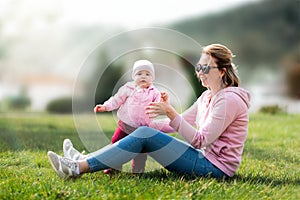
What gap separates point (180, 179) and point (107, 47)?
96 centimetres

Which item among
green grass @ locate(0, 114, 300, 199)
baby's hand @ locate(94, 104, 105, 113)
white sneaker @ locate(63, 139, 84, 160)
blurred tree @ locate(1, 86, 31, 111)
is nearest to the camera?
green grass @ locate(0, 114, 300, 199)

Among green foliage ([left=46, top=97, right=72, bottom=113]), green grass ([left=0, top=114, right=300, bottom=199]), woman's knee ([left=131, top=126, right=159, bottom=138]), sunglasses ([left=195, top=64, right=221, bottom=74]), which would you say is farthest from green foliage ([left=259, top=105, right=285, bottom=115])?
woman's knee ([left=131, top=126, right=159, bottom=138])

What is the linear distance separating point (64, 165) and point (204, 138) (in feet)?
2.94

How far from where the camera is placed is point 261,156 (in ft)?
15.1

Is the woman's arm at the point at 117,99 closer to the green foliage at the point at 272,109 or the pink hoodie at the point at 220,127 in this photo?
the pink hoodie at the point at 220,127

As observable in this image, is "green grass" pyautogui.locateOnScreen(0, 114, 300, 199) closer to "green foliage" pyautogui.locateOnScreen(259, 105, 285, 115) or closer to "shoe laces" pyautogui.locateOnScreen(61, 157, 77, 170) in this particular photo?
"shoe laces" pyautogui.locateOnScreen(61, 157, 77, 170)

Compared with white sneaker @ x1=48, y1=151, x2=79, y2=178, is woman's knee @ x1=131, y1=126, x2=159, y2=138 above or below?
above

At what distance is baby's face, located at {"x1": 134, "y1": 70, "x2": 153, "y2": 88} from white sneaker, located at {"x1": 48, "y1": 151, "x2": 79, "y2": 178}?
2.17 ft

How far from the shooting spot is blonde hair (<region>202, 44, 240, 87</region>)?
3.27 meters

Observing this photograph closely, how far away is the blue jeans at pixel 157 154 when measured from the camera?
3201 millimetres

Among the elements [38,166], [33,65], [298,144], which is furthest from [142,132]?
[33,65]

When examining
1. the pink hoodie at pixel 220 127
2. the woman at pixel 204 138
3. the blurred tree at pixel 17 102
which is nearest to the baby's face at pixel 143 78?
the woman at pixel 204 138

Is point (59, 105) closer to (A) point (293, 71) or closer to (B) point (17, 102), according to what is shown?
(B) point (17, 102)

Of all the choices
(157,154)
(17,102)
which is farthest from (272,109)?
(17,102)
